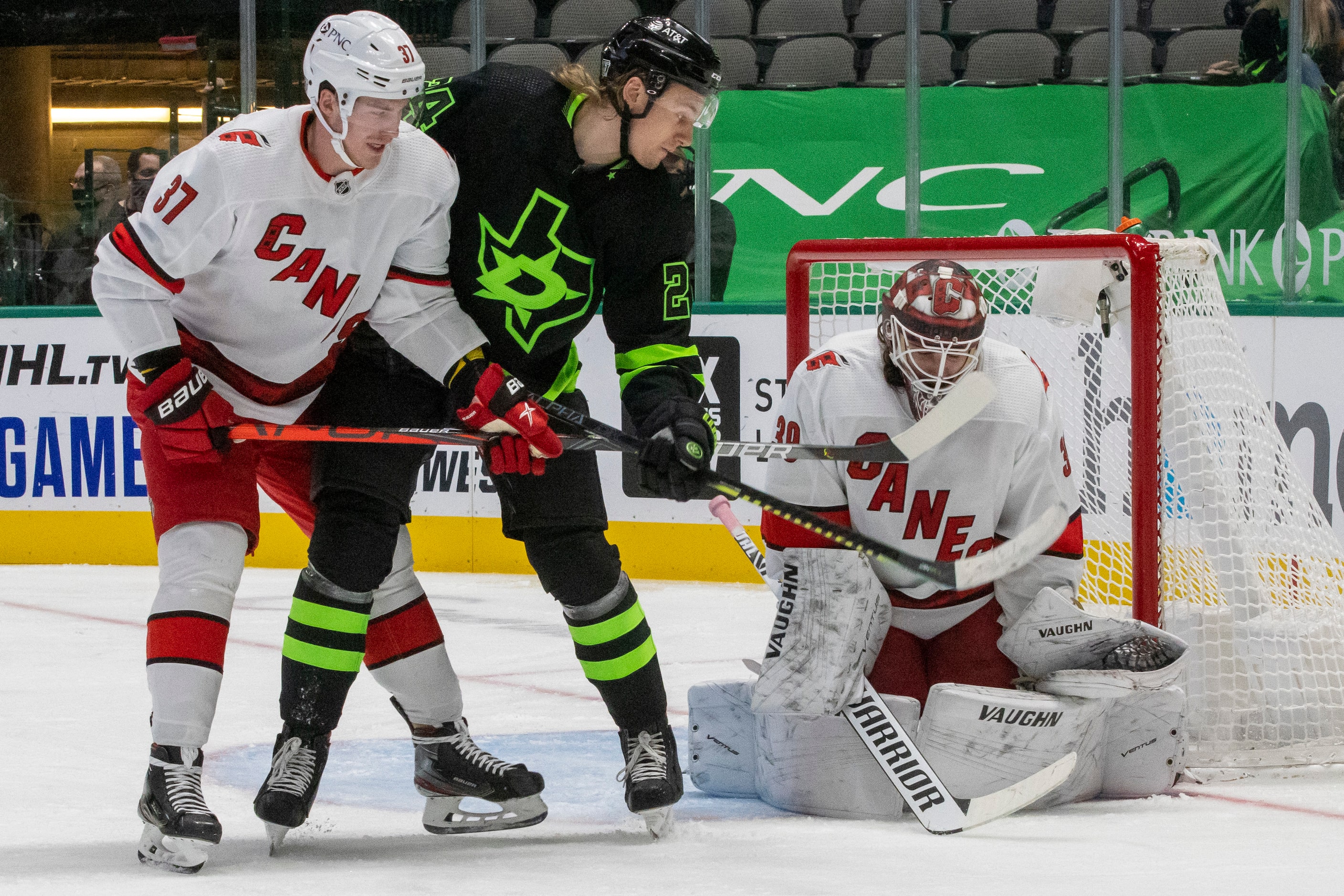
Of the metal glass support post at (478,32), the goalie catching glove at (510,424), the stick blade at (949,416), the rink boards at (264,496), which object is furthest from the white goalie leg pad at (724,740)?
the metal glass support post at (478,32)

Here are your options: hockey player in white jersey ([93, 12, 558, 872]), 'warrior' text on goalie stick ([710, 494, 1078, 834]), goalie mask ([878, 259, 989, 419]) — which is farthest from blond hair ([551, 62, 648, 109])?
'warrior' text on goalie stick ([710, 494, 1078, 834])

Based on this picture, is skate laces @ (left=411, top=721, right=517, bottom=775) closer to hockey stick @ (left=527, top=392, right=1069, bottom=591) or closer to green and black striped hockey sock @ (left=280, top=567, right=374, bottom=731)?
green and black striped hockey sock @ (left=280, top=567, right=374, bottom=731)

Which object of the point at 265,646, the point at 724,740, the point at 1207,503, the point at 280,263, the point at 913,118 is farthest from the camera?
the point at 913,118

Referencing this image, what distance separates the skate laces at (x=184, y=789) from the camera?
1845mm

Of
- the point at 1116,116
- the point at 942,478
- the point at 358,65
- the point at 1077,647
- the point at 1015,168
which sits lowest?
the point at 1077,647

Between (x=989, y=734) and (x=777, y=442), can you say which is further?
(x=777, y=442)

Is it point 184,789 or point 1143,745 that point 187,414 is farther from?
point 1143,745

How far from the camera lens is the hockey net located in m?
2.49

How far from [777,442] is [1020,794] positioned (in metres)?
0.58

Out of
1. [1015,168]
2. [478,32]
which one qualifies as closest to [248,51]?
[478,32]

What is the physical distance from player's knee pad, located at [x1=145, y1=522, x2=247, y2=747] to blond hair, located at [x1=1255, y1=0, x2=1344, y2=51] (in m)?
3.65

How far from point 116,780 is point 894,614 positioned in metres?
1.20

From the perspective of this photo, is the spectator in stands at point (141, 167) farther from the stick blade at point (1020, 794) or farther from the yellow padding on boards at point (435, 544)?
the stick blade at point (1020, 794)

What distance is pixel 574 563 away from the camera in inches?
80.1
